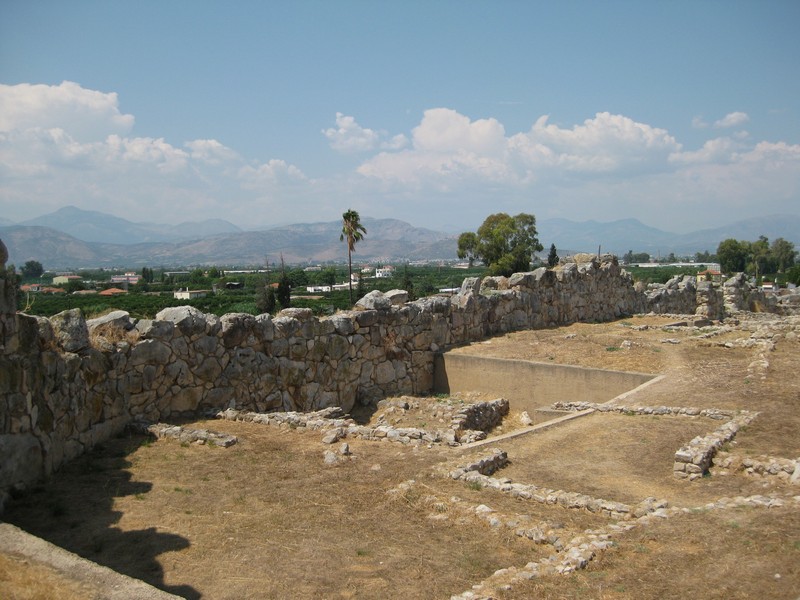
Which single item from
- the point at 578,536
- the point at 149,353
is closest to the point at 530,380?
the point at 149,353

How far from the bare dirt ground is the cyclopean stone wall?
0.73 m

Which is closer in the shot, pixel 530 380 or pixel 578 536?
pixel 578 536

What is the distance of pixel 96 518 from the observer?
698cm

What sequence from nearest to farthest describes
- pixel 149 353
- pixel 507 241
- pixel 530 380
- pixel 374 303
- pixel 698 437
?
1. pixel 698 437
2. pixel 149 353
3. pixel 530 380
4. pixel 374 303
5. pixel 507 241

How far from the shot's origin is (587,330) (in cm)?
2059

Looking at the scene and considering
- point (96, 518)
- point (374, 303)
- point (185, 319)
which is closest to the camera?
point (96, 518)

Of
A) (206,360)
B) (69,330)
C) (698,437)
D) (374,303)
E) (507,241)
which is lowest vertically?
(698,437)

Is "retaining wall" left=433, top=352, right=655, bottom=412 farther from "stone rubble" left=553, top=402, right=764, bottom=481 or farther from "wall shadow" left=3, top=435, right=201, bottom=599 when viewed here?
"wall shadow" left=3, top=435, right=201, bottom=599

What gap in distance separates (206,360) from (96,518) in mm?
4961

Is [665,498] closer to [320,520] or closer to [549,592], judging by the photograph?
[549,592]

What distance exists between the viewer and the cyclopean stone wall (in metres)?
7.89

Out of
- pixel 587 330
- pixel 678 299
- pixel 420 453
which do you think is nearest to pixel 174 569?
pixel 420 453

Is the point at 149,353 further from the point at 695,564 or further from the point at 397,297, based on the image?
the point at 695,564

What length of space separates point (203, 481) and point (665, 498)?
5725 millimetres
